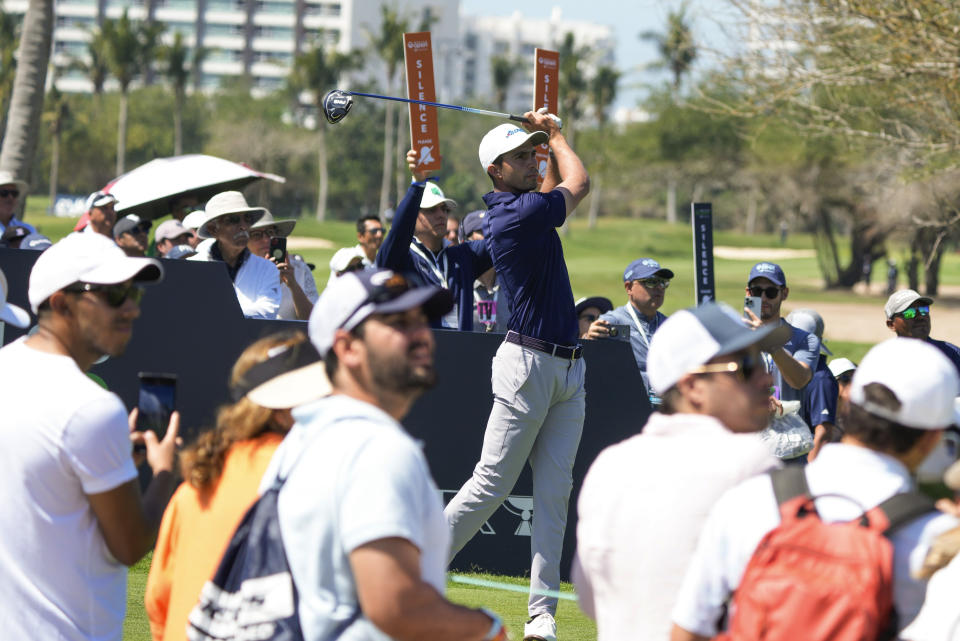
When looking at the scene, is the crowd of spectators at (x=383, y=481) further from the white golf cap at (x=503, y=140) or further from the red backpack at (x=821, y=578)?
the white golf cap at (x=503, y=140)

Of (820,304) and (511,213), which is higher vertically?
A: (511,213)

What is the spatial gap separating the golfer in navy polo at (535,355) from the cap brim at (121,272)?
8.55 ft

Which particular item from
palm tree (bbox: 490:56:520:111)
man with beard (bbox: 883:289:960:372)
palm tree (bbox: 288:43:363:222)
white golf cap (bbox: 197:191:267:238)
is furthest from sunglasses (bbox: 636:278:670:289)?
palm tree (bbox: 490:56:520:111)

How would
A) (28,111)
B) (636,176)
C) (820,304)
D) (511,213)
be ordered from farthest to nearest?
(636,176), (820,304), (28,111), (511,213)

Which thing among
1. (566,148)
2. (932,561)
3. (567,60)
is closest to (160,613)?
(932,561)

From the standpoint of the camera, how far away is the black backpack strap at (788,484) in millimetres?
2680

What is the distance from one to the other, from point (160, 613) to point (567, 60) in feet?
251

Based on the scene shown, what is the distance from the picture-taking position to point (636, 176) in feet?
180

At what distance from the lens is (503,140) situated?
5.98 metres

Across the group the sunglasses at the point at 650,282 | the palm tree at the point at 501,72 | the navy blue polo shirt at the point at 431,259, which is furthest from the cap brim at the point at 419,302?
the palm tree at the point at 501,72

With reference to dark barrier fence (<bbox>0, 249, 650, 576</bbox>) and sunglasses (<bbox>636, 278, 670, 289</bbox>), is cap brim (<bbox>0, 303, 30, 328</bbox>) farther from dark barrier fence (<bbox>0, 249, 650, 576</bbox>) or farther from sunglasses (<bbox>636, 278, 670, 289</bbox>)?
sunglasses (<bbox>636, 278, 670, 289</bbox>)

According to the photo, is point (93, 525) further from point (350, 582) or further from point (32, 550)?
point (350, 582)

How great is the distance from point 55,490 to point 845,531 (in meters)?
1.87

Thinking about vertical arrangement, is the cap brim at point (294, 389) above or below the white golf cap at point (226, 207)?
below
